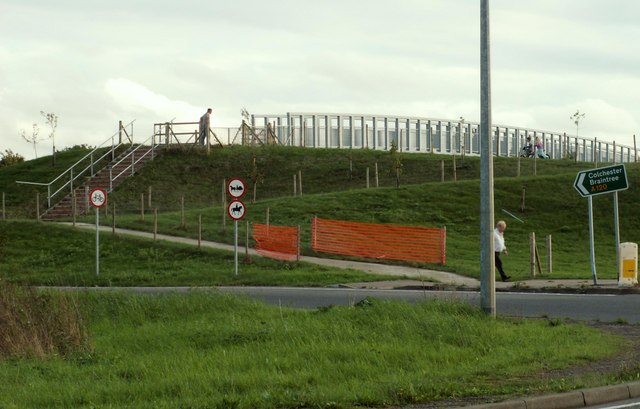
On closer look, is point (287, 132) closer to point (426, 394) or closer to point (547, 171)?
point (547, 171)

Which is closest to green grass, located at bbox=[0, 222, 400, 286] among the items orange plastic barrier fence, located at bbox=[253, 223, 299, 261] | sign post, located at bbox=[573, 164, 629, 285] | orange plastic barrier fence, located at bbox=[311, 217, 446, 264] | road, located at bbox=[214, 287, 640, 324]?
orange plastic barrier fence, located at bbox=[253, 223, 299, 261]

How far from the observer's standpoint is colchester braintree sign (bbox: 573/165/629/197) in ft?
88.6

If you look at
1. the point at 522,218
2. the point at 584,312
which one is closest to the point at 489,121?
the point at 584,312

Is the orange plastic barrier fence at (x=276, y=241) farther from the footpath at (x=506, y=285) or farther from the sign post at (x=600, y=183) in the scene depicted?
the sign post at (x=600, y=183)

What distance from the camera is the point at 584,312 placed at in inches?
813

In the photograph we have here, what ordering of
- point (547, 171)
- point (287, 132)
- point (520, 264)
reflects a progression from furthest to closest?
point (287, 132) → point (547, 171) → point (520, 264)

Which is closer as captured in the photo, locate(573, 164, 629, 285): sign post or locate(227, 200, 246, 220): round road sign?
locate(573, 164, 629, 285): sign post

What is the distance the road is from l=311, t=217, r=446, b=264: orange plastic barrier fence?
917cm

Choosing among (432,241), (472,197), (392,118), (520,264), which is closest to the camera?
(520,264)

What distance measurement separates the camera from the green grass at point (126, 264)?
31094 mm

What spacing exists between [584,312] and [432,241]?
58.9 feet

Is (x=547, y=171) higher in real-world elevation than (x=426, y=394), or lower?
higher

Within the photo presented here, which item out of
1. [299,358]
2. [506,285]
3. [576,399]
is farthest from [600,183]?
[576,399]

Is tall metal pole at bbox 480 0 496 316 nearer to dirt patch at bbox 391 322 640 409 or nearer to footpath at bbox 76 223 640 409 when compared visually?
dirt patch at bbox 391 322 640 409
